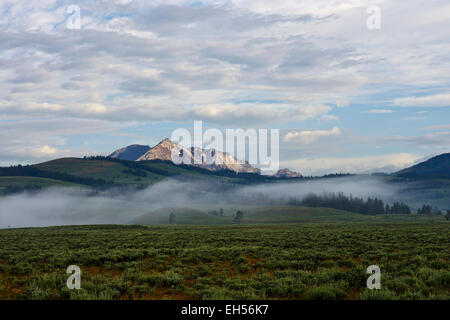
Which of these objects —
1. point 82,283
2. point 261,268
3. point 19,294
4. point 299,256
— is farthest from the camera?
point 299,256

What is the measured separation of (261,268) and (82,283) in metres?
8.90

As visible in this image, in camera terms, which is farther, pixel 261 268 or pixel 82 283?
pixel 261 268

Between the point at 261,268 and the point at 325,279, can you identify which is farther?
the point at 261,268

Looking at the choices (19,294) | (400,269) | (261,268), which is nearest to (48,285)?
(19,294)
